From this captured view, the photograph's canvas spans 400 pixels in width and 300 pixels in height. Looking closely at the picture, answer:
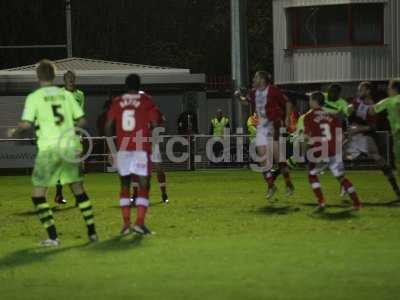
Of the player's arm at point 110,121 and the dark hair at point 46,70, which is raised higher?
the dark hair at point 46,70

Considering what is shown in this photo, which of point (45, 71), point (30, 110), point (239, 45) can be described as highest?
point (239, 45)

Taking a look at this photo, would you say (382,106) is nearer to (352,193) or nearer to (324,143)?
(324,143)

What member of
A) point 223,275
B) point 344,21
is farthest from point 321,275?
point 344,21

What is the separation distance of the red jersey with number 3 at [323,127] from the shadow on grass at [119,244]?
15.6 feet

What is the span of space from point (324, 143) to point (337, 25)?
24.1 meters

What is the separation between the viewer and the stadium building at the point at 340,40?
41344 mm

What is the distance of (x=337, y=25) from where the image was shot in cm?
4197

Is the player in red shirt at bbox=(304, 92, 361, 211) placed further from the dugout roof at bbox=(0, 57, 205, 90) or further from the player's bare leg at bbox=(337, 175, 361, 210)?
the dugout roof at bbox=(0, 57, 205, 90)

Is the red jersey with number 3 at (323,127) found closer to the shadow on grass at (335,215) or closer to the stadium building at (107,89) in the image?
the shadow on grass at (335,215)

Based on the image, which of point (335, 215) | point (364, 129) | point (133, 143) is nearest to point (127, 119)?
point (133, 143)

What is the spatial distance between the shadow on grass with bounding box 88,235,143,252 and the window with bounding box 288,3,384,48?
91.7ft

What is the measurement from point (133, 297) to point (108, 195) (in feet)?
45.4

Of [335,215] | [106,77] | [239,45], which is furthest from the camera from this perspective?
[106,77]

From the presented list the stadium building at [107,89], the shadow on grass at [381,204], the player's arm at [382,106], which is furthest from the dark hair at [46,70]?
the stadium building at [107,89]
